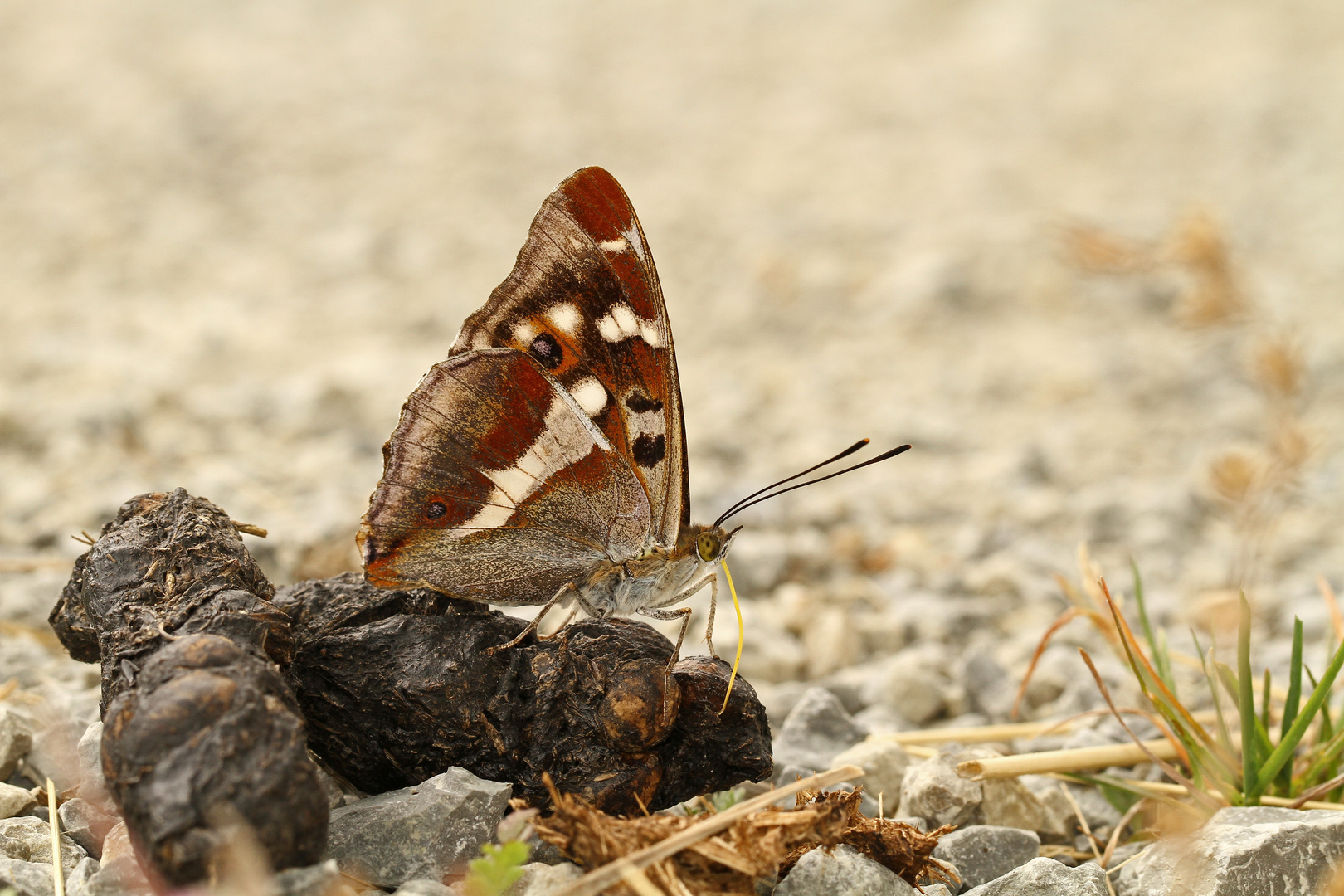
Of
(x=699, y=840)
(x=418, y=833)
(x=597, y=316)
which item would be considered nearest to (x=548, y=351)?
(x=597, y=316)

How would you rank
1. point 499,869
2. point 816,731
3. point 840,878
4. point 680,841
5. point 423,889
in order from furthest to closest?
point 816,731, point 840,878, point 423,889, point 680,841, point 499,869

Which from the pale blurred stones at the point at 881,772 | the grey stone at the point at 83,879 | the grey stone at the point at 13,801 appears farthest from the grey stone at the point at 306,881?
the pale blurred stones at the point at 881,772

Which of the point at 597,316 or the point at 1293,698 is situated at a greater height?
the point at 597,316

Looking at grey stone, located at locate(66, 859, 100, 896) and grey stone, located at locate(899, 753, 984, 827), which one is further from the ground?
grey stone, located at locate(66, 859, 100, 896)

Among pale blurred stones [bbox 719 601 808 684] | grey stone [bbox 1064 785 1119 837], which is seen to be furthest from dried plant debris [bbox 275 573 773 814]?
pale blurred stones [bbox 719 601 808 684]

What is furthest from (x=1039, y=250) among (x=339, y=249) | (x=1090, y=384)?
(x=339, y=249)

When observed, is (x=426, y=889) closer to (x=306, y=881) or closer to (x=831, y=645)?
(x=306, y=881)

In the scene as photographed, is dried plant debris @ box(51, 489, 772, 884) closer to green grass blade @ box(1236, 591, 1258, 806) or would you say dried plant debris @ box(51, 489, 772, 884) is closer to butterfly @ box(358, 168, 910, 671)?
butterfly @ box(358, 168, 910, 671)
